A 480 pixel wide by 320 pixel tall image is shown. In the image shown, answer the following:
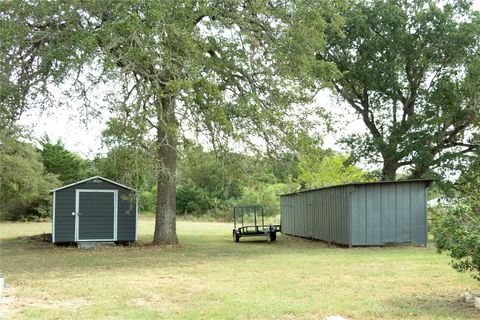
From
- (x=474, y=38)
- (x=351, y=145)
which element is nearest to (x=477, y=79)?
(x=474, y=38)

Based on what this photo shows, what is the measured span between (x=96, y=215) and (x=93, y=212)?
0.45ft

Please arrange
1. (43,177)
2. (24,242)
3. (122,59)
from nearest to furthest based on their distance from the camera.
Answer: (122,59)
(24,242)
(43,177)

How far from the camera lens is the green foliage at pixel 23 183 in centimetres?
3334

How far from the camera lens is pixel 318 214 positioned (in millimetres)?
21031

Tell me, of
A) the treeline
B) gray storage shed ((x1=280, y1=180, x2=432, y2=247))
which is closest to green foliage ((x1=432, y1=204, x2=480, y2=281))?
the treeline

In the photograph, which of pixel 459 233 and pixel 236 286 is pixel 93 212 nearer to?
pixel 236 286

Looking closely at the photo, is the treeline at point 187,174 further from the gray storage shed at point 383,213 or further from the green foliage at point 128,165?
the gray storage shed at point 383,213

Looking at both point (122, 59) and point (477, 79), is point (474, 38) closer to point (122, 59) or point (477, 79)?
point (477, 79)

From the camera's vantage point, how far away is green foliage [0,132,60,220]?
33.3 meters

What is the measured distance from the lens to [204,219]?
151 feet

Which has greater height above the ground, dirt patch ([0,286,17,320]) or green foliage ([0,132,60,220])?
green foliage ([0,132,60,220])

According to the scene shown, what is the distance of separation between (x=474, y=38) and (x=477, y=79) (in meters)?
1.65

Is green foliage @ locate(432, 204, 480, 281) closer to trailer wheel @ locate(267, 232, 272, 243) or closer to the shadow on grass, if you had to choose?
the shadow on grass

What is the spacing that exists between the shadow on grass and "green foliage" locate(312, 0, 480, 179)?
1464 centimetres
